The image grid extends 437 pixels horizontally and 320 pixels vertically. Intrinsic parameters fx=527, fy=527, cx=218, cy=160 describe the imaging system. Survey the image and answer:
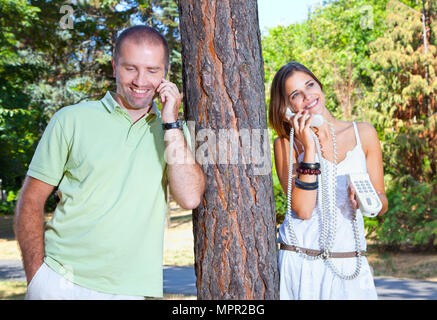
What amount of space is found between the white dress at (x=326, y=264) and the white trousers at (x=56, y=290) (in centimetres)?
85

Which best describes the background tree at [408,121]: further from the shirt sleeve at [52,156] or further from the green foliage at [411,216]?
the shirt sleeve at [52,156]

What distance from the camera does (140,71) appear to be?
2.63m

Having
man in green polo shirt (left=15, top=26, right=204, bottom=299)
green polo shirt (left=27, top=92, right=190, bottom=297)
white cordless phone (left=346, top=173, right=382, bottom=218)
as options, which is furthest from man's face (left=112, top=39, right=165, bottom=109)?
white cordless phone (left=346, top=173, right=382, bottom=218)

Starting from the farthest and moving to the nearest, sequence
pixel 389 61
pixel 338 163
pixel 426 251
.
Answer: pixel 389 61, pixel 426 251, pixel 338 163

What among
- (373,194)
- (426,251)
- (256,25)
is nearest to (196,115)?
(256,25)

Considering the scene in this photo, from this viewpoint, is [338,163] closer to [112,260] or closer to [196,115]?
[196,115]

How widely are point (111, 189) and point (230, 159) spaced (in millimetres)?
688

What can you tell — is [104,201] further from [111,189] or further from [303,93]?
[303,93]

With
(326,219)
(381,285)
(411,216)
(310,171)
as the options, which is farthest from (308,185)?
(411,216)

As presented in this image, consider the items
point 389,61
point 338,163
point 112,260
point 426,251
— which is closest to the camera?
point 112,260

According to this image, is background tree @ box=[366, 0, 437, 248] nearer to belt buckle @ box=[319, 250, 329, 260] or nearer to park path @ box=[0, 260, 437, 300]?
park path @ box=[0, 260, 437, 300]

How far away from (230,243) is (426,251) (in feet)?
39.7

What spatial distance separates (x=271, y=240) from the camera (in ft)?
9.43

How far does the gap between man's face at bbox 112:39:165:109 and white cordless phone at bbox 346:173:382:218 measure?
1.14 m
